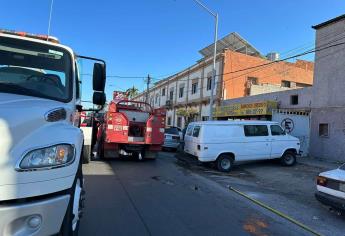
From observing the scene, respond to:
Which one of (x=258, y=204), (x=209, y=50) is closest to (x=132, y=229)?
(x=258, y=204)

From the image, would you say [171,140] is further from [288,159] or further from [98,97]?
[98,97]

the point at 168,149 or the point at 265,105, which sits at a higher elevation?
the point at 265,105

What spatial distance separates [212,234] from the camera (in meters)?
6.06

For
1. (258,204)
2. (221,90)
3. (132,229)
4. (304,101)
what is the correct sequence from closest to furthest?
1. (132,229)
2. (258,204)
3. (304,101)
4. (221,90)

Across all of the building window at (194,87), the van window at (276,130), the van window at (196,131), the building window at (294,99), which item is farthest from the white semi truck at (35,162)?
the building window at (194,87)

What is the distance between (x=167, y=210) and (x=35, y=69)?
3.89 metres

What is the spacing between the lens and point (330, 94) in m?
19.0

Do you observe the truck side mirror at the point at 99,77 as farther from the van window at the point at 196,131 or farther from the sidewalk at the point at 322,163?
the sidewalk at the point at 322,163

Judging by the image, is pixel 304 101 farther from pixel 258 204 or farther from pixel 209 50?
pixel 209 50

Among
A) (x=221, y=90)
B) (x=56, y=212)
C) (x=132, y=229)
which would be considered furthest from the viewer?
(x=221, y=90)

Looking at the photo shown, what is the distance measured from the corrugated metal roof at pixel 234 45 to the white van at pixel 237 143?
68.7ft

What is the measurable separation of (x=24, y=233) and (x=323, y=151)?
722 inches

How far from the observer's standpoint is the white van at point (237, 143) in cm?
1481

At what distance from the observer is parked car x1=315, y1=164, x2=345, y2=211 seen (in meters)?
7.37
